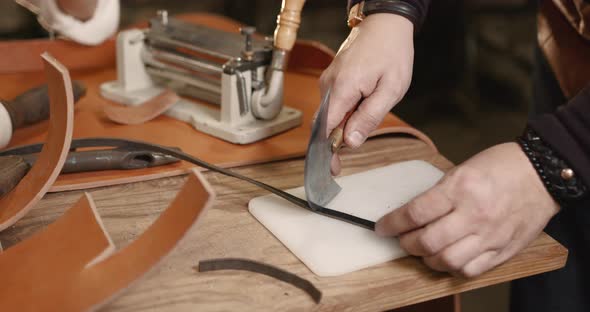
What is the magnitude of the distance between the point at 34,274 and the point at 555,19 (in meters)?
0.83

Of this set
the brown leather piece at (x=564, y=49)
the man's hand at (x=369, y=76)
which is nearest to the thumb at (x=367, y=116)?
the man's hand at (x=369, y=76)

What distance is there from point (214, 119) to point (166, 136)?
0.08 metres

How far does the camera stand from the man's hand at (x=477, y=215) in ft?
2.23

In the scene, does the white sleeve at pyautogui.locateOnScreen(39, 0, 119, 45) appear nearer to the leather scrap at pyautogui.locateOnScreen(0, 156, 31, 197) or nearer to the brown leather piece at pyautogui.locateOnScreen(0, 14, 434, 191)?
the brown leather piece at pyautogui.locateOnScreen(0, 14, 434, 191)

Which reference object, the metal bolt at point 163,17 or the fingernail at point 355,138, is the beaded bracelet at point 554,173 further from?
the metal bolt at point 163,17

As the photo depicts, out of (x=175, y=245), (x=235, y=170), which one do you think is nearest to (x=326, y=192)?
(x=235, y=170)

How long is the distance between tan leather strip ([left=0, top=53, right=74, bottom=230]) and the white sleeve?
0.34 metres

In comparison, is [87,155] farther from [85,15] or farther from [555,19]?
[555,19]

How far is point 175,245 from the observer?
55 cm

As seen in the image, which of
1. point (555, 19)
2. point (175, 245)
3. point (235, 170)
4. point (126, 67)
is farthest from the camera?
point (126, 67)

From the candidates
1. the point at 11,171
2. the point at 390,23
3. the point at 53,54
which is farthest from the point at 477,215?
the point at 53,54

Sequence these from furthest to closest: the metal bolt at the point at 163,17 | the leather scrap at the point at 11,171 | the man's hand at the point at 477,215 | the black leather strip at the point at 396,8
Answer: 1. the metal bolt at the point at 163,17
2. the black leather strip at the point at 396,8
3. the leather scrap at the point at 11,171
4. the man's hand at the point at 477,215

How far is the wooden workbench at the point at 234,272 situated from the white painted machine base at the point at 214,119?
0.11 meters

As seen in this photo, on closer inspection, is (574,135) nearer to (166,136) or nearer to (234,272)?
(234,272)
